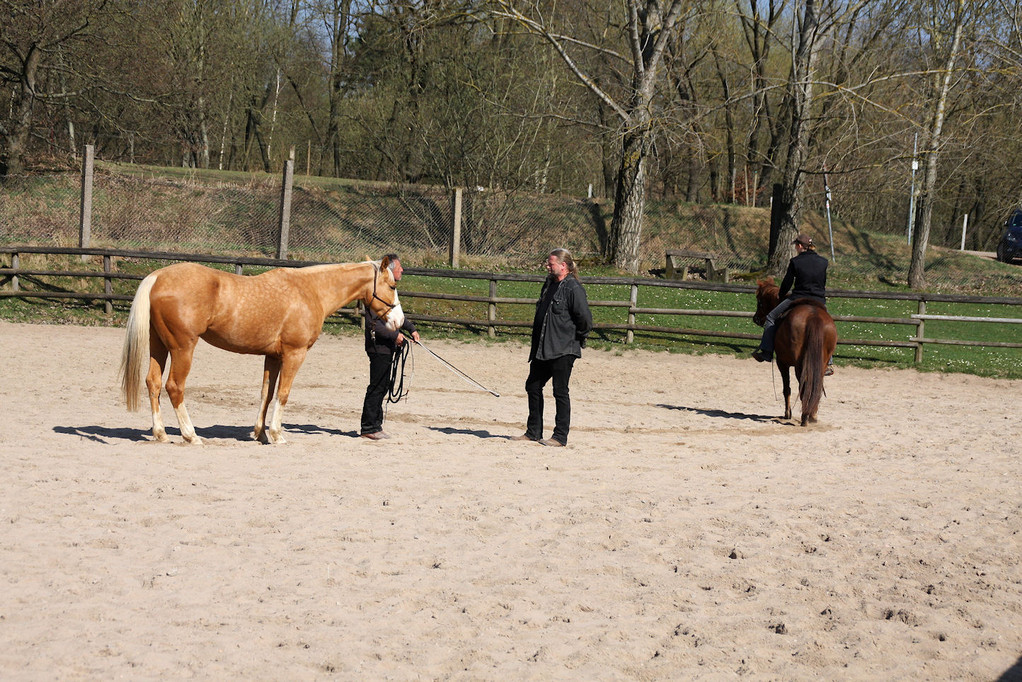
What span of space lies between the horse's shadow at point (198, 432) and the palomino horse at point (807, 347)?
456 cm

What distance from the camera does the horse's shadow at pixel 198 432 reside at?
26.2ft

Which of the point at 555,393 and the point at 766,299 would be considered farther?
the point at 766,299

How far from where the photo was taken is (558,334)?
334 inches

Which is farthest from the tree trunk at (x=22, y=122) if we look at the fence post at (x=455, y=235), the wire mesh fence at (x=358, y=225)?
the fence post at (x=455, y=235)

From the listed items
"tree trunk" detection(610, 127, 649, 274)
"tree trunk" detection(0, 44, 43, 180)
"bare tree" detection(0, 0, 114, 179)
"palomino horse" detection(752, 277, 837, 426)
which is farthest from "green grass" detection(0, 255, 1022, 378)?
"bare tree" detection(0, 0, 114, 179)

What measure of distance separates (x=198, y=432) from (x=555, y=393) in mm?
3149

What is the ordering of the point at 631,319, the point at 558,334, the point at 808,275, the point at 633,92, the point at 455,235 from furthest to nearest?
1. the point at 633,92
2. the point at 455,235
3. the point at 631,319
4. the point at 808,275
5. the point at 558,334

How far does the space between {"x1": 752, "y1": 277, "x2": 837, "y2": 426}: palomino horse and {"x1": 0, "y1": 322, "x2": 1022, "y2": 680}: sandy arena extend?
15.0 inches

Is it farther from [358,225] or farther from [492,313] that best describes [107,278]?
[358,225]

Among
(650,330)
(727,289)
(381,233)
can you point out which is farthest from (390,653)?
(381,233)

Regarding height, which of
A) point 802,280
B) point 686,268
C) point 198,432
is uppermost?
point 686,268

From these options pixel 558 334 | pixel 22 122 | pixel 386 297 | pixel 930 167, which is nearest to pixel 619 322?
pixel 558 334

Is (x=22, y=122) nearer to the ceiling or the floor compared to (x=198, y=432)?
nearer to the ceiling

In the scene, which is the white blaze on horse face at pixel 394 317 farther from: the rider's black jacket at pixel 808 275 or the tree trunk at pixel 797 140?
the tree trunk at pixel 797 140
